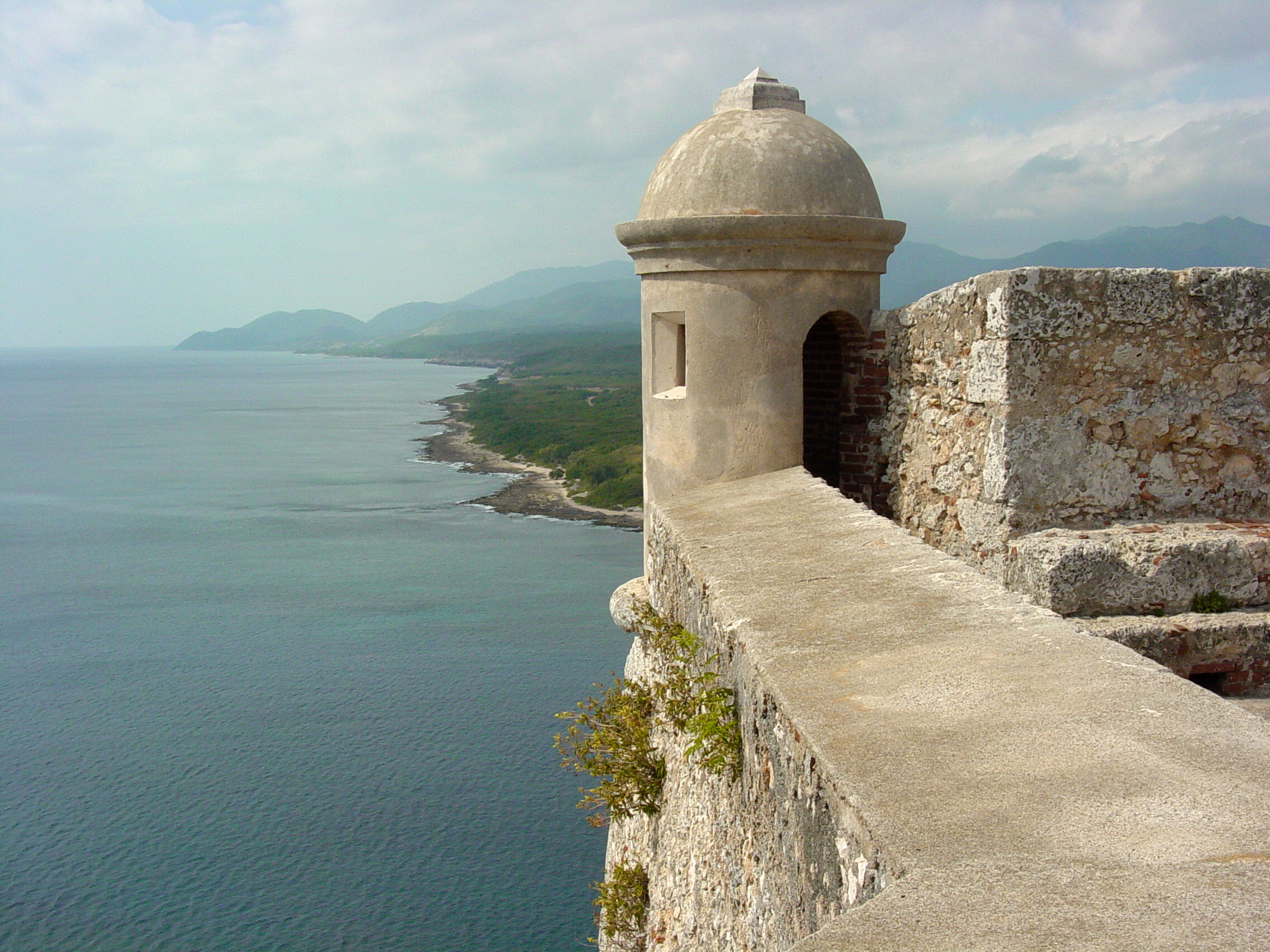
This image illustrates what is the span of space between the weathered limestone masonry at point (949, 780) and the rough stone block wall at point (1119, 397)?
39.1 inches

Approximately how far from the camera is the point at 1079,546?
4.57 meters

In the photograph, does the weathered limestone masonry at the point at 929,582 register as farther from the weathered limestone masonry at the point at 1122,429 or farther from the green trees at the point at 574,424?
the green trees at the point at 574,424

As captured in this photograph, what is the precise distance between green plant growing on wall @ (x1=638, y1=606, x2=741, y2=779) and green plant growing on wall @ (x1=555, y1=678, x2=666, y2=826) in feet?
0.53

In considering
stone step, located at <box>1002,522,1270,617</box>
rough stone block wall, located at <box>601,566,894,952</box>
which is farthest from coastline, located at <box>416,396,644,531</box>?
stone step, located at <box>1002,522,1270,617</box>

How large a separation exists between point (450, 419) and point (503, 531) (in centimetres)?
4180

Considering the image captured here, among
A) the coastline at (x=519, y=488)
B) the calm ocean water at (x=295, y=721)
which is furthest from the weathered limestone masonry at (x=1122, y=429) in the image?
the coastline at (x=519, y=488)

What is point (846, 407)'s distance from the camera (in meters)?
6.73

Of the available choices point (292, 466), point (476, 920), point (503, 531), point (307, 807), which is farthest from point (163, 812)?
point (292, 466)

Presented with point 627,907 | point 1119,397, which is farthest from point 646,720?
point 1119,397

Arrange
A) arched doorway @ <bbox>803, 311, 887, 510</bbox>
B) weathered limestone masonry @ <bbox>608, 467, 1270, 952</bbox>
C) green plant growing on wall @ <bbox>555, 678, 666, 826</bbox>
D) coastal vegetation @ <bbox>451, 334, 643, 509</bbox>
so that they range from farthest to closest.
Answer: coastal vegetation @ <bbox>451, 334, 643, 509</bbox> < arched doorway @ <bbox>803, 311, 887, 510</bbox> < green plant growing on wall @ <bbox>555, 678, 666, 826</bbox> < weathered limestone masonry @ <bbox>608, 467, 1270, 952</bbox>

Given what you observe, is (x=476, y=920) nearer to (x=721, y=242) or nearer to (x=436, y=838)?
(x=436, y=838)

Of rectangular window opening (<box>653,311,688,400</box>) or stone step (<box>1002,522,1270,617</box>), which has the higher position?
rectangular window opening (<box>653,311,688,400</box>)

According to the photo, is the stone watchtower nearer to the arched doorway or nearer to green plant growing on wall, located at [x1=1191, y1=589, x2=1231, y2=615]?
the arched doorway

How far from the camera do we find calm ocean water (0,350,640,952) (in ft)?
70.2
